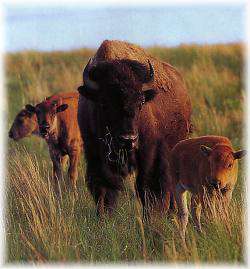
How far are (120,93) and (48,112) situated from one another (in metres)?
3.43

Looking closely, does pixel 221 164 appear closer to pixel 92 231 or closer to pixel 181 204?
pixel 181 204

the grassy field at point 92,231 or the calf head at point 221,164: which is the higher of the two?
the calf head at point 221,164

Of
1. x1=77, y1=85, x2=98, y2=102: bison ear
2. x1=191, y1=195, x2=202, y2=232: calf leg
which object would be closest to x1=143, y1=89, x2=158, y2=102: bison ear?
x1=77, y1=85, x2=98, y2=102: bison ear

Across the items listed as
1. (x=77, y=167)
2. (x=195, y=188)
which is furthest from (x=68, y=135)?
(x=195, y=188)

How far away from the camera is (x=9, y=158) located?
8.38 meters

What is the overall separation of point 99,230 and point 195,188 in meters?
1.06

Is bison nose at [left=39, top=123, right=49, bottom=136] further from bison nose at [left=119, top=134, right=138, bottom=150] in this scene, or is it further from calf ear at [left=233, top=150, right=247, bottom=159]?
calf ear at [left=233, top=150, right=247, bottom=159]

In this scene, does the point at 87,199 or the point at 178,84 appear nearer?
the point at 87,199

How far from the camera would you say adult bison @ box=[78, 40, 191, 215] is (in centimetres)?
573

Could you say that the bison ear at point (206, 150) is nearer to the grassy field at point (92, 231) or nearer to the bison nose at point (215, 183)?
the bison nose at point (215, 183)

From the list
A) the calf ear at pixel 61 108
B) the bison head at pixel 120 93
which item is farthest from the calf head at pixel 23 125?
the bison head at pixel 120 93

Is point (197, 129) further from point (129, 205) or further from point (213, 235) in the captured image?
point (213, 235)

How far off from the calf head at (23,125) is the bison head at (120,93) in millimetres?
4129

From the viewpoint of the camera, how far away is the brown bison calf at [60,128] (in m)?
8.95
